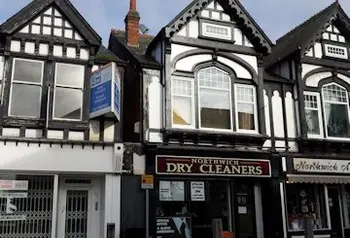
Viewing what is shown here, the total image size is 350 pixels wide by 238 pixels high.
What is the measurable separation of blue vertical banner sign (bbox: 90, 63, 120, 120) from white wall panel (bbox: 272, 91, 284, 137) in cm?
603

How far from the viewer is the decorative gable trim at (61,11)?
1366cm

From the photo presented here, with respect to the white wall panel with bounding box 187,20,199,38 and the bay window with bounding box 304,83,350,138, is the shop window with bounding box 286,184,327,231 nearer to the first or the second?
the bay window with bounding box 304,83,350,138

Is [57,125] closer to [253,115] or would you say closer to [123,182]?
[123,182]

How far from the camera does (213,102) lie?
1559 centimetres

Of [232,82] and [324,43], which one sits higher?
[324,43]

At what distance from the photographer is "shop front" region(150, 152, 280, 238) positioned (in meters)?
14.3

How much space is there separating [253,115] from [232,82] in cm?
141

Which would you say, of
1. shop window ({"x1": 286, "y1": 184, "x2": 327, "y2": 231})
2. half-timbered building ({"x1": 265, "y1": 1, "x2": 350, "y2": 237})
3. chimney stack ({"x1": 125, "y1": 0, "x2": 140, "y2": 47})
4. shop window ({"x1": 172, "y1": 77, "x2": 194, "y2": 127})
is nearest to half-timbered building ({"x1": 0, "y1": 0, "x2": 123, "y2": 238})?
shop window ({"x1": 172, "y1": 77, "x2": 194, "y2": 127})

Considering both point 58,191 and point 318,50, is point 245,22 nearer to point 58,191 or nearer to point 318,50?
point 318,50

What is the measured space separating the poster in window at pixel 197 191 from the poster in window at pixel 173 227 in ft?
2.39

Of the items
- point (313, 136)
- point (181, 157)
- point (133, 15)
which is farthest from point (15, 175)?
point (313, 136)

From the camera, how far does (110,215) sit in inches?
523

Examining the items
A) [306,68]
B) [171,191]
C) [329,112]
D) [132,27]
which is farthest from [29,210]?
A: [329,112]

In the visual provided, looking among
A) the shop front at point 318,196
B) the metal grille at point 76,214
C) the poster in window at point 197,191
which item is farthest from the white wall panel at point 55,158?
the shop front at point 318,196
